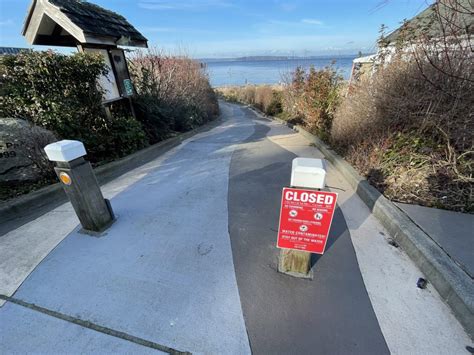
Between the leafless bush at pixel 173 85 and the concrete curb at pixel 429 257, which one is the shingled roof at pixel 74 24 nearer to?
the leafless bush at pixel 173 85

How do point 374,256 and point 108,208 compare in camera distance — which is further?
point 108,208

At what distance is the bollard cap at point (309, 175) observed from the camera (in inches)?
65.8

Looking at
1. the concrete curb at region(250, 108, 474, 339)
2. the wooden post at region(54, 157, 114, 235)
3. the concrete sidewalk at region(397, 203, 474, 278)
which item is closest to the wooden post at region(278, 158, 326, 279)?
the concrete curb at region(250, 108, 474, 339)

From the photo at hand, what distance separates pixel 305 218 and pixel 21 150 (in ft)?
15.1

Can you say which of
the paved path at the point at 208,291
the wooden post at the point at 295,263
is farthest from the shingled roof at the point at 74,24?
the wooden post at the point at 295,263

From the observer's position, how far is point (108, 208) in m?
3.00

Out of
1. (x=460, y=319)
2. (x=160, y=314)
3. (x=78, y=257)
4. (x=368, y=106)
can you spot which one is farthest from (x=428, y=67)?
(x=78, y=257)

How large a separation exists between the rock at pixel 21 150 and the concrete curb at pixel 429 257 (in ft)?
17.7

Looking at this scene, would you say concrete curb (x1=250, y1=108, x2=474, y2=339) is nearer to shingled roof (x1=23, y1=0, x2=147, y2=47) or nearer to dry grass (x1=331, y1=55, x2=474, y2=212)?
dry grass (x1=331, y1=55, x2=474, y2=212)

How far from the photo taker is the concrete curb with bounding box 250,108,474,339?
5.77ft

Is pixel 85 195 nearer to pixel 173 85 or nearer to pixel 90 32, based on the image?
pixel 90 32

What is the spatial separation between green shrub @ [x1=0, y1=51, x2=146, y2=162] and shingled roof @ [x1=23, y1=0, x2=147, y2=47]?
22.2 inches

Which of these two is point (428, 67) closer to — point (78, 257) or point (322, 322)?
point (322, 322)

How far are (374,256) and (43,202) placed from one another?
4.83m
